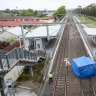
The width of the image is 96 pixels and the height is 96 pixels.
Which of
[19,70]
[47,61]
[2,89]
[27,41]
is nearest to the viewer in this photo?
[2,89]

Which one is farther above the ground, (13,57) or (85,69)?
(13,57)

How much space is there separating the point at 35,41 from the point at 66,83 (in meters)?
10.3

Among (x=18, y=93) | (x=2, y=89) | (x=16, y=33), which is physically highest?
(x=16, y=33)

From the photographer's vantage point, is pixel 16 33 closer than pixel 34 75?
No

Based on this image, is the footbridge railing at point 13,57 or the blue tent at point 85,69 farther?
the blue tent at point 85,69

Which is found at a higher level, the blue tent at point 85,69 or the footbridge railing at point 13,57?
the footbridge railing at point 13,57

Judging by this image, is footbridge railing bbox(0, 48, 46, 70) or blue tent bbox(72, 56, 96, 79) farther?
blue tent bbox(72, 56, 96, 79)

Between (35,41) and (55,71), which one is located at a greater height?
(35,41)

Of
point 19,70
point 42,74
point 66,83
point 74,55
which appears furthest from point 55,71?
point 74,55

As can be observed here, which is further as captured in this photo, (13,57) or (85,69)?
(85,69)

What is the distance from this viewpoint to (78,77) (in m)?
11.1

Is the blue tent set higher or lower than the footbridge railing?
lower

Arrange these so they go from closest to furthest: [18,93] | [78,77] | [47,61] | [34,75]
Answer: [18,93] → [78,77] → [34,75] → [47,61]

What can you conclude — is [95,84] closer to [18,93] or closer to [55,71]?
[55,71]
